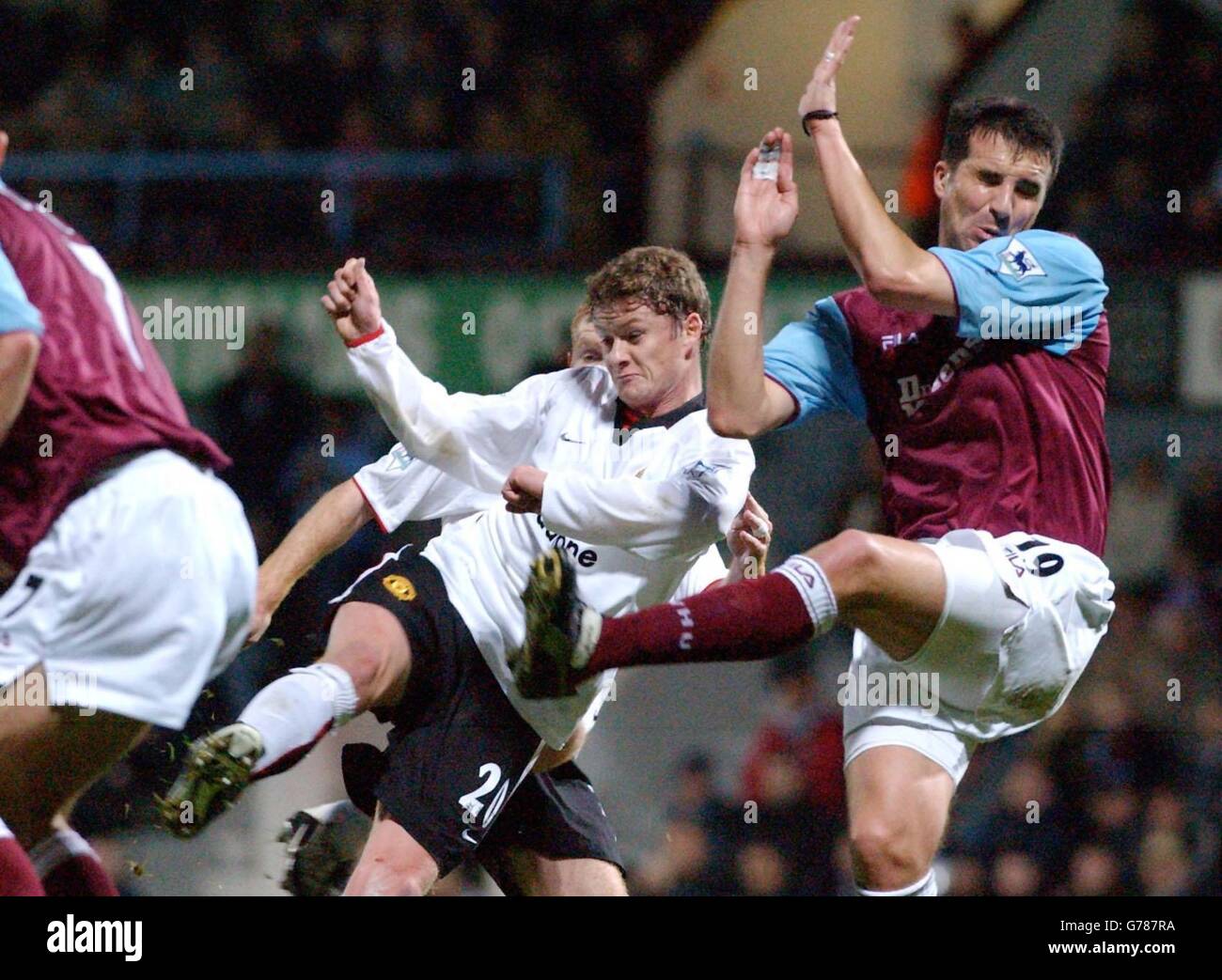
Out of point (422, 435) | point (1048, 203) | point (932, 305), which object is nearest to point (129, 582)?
point (422, 435)

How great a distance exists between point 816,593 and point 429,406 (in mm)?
1309

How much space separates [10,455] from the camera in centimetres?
359

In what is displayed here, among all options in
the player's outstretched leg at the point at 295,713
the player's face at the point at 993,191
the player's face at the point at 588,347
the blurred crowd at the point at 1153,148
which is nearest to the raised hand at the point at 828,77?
the player's face at the point at 993,191

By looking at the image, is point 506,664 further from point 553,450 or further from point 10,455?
point 10,455

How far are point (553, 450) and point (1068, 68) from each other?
627 centimetres

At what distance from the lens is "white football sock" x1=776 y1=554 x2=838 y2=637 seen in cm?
391

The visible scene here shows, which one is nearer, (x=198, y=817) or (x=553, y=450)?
(x=198, y=817)

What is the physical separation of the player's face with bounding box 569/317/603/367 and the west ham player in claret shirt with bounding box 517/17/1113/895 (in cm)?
66

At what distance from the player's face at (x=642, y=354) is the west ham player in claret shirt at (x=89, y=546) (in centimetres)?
138

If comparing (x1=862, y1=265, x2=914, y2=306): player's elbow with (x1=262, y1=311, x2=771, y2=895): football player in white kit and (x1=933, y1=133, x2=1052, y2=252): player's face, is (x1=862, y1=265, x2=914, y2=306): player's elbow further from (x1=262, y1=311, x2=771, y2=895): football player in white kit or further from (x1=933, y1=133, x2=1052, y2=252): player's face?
(x1=262, y1=311, x2=771, y2=895): football player in white kit

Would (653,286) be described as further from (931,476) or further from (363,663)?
(363,663)

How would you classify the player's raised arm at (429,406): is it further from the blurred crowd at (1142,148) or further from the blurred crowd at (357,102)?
the blurred crowd at (1142,148)

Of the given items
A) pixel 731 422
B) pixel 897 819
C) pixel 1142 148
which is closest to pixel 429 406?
pixel 731 422

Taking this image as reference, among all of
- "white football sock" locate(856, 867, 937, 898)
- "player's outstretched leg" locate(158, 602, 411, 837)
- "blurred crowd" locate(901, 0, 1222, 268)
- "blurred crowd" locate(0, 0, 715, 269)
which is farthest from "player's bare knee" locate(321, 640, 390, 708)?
"blurred crowd" locate(901, 0, 1222, 268)
